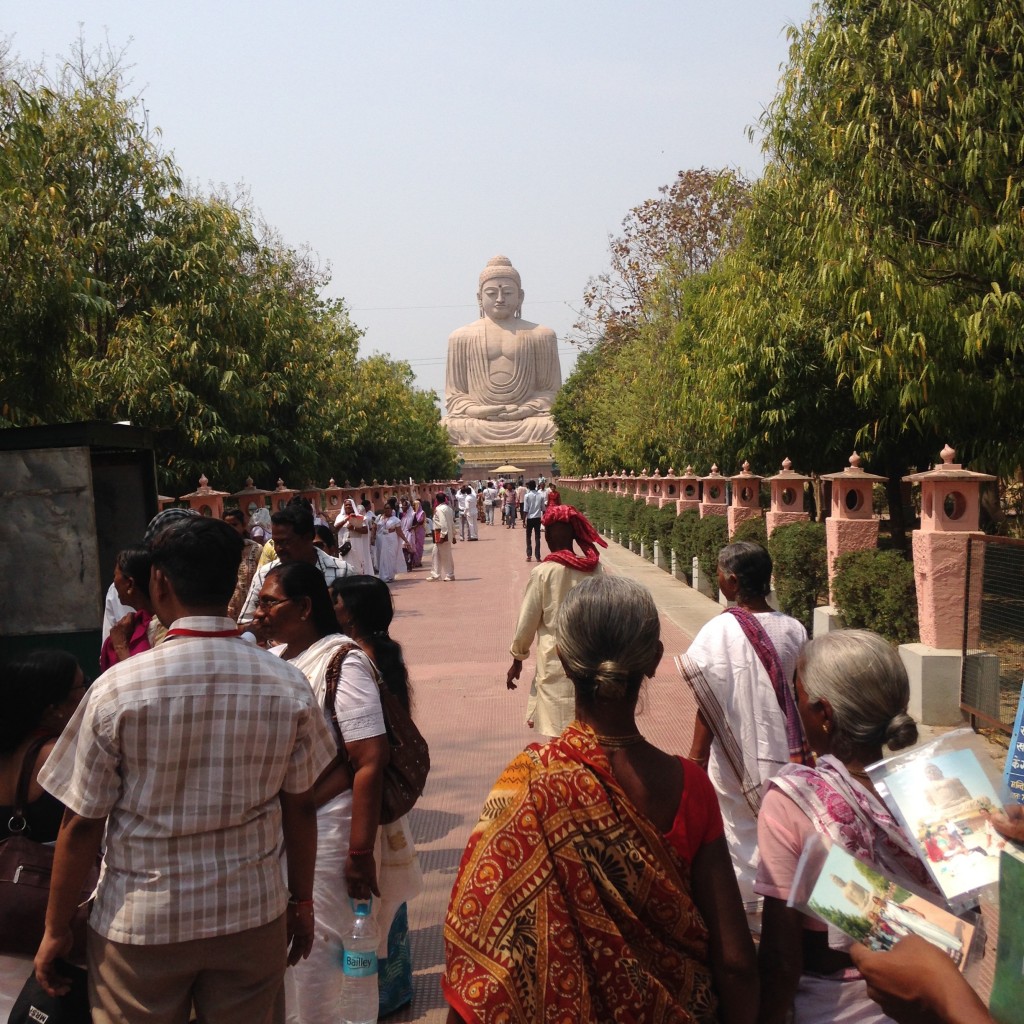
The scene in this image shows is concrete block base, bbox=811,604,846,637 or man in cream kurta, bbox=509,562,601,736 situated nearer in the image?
man in cream kurta, bbox=509,562,601,736

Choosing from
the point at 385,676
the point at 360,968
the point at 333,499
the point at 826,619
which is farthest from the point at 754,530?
the point at 333,499

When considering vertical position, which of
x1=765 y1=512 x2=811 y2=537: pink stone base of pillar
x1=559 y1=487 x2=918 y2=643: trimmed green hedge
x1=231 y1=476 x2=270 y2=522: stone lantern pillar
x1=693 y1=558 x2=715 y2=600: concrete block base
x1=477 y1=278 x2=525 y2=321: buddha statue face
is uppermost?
x1=477 y1=278 x2=525 y2=321: buddha statue face

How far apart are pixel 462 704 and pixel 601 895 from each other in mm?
7393

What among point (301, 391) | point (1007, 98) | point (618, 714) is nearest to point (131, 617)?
point (618, 714)

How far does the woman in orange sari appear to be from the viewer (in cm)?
195

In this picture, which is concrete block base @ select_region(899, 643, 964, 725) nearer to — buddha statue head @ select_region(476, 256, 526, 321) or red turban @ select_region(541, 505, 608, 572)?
red turban @ select_region(541, 505, 608, 572)

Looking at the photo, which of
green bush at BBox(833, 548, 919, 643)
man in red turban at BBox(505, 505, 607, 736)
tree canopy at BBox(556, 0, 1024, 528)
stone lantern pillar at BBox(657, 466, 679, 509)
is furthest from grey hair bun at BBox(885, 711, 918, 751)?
stone lantern pillar at BBox(657, 466, 679, 509)

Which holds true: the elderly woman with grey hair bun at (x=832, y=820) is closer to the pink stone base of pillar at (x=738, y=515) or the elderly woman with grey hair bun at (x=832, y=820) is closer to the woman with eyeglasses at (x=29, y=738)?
the woman with eyeglasses at (x=29, y=738)

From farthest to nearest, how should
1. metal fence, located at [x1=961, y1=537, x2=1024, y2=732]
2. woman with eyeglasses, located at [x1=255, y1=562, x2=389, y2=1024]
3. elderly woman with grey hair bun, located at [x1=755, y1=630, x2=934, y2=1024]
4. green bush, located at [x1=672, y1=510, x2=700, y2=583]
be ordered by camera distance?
green bush, located at [x1=672, y1=510, x2=700, y2=583]
metal fence, located at [x1=961, y1=537, x2=1024, y2=732]
woman with eyeglasses, located at [x1=255, y1=562, x2=389, y2=1024]
elderly woman with grey hair bun, located at [x1=755, y1=630, x2=934, y2=1024]

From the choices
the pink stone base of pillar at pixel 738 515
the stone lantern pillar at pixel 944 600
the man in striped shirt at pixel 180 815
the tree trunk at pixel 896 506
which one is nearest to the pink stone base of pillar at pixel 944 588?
the stone lantern pillar at pixel 944 600

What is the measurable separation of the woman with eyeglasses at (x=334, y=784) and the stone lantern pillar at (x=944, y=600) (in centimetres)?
511

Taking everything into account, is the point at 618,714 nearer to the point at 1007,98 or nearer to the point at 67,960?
the point at 67,960

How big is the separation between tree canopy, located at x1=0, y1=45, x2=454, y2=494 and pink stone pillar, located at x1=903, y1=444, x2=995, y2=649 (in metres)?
7.22

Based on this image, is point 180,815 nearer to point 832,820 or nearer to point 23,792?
point 23,792
